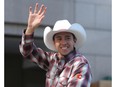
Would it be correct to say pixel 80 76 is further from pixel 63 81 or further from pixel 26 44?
pixel 26 44

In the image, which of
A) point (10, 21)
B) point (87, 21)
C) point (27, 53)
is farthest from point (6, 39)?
point (27, 53)

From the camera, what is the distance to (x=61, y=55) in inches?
111

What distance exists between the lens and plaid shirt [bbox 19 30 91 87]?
2611mm

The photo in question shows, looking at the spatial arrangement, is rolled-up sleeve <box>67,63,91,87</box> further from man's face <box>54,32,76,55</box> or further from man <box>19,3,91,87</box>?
man's face <box>54,32,76,55</box>

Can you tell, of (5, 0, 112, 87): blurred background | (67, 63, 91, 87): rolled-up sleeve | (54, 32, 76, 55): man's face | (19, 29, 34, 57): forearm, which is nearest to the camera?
(67, 63, 91, 87): rolled-up sleeve

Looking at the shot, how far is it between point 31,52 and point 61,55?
0.30m

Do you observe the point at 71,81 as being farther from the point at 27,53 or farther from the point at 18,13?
the point at 18,13

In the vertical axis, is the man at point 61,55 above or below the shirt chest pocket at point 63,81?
above

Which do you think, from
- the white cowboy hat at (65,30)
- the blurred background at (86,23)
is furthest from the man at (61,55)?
the blurred background at (86,23)

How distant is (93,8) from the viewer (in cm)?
1031

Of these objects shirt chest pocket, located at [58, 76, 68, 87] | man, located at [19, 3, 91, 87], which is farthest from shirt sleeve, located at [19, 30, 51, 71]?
shirt chest pocket, located at [58, 76, 68, 87]

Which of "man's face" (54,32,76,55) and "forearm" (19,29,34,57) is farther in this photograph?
"forearm" (19,29,34,57)

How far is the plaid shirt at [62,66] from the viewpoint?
2611 millimetres

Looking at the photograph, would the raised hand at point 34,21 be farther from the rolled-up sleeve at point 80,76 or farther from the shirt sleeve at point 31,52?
the rolled-up sleeve at point 80,76
